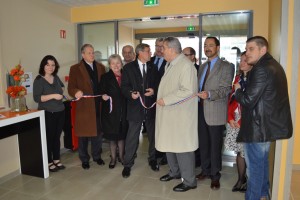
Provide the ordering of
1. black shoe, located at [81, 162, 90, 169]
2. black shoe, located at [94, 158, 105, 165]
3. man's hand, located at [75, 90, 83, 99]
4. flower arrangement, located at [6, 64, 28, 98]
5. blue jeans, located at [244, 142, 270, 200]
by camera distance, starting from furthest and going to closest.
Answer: black shoe, located at [94, 158, 105, 165] < black shoe, located at [81, 162, 90, 169] < man's hand, located at [75, 90, 83, 99] < flower arrangement, located at [6, 64, 28, 98] < blue jeans, located at [244, 142, 270, 200]

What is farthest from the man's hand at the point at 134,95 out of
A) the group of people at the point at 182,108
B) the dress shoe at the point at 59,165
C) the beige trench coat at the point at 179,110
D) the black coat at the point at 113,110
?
the dress shoe at the point at 59,165

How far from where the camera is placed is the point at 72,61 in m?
4.82

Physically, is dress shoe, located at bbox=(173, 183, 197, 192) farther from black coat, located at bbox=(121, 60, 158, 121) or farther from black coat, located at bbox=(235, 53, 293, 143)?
black coat, located at bbox=(235, 53, 293, 143)

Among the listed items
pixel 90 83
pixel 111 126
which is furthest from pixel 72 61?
pixel 111 126

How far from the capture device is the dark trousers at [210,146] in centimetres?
290

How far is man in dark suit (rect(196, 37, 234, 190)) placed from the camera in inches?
111

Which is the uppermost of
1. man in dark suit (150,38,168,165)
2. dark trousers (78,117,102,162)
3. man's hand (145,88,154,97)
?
man in dark suit (150,38,168,165)

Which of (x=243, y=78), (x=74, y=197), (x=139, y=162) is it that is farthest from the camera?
(x=139, y=162)

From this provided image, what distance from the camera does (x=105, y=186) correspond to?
10.1 ft

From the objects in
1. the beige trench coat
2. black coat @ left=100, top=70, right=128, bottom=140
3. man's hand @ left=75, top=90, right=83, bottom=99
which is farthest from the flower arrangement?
the beige trench coat

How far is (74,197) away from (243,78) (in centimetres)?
223

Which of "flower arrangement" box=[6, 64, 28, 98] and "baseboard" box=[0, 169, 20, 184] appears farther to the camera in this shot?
"baseboard" box=[0, 169, 20, 184]

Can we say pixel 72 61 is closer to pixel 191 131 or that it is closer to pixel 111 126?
pixel 111 126

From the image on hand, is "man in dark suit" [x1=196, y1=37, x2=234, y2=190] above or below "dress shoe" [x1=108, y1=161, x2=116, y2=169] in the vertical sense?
above
